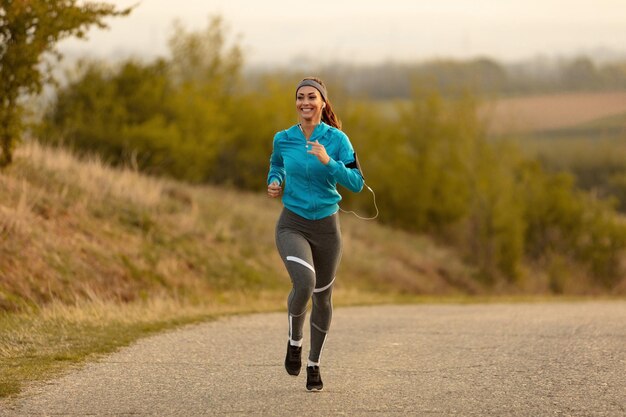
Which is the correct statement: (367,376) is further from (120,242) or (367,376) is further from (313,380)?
(120,242)

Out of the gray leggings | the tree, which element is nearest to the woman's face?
the gray leggings

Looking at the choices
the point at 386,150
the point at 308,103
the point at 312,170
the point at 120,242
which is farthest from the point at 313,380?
the point at 386,150

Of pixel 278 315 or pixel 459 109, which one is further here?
pixel 459 109

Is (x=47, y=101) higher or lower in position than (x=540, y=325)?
higher

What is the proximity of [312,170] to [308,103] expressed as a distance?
55 cm

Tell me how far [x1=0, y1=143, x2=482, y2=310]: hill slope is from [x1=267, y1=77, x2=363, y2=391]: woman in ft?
25.6

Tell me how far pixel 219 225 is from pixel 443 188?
38.9m

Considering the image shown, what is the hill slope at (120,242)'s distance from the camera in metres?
17.5

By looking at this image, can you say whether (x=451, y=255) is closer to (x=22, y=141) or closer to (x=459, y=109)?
(x=459, y=109)

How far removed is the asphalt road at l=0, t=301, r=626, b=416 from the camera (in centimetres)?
794

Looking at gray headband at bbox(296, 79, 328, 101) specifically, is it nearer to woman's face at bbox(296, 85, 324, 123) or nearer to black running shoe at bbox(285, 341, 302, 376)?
woman's face at bbox(296, 85, 324, 123)

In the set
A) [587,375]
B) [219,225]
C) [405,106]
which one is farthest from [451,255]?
[587,375]

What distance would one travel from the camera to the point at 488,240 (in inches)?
2100

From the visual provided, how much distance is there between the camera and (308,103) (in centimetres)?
828
